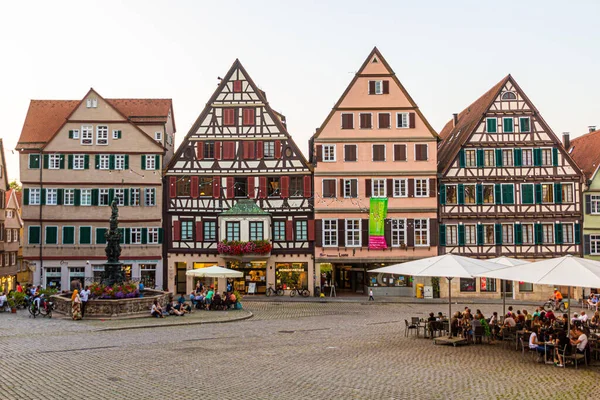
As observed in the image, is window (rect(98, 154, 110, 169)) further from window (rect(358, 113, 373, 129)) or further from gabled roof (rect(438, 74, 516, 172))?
gabled roof (rect(438, 74, 516, 172))

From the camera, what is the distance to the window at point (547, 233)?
41719mm

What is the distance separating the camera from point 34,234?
4212 centimetres

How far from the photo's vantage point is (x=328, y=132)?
140 feet

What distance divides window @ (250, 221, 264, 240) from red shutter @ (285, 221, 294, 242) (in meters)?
1.66

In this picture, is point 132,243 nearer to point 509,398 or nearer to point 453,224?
point 453,224

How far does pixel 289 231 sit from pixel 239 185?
4426mm

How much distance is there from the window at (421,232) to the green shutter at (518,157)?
682 centimetres

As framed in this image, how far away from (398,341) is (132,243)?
25.7 metres

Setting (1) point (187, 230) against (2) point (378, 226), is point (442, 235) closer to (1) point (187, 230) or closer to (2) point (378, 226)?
(2) point (378, 226)

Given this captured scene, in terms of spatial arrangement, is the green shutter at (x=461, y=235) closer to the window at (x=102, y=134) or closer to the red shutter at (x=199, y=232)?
the red shutter at (x=199, y=232)

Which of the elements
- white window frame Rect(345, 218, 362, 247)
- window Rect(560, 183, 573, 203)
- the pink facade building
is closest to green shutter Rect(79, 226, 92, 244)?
A: the pink facade building

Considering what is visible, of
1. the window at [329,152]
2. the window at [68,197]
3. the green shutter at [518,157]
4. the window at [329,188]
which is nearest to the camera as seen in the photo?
the green shutter at [518,157]

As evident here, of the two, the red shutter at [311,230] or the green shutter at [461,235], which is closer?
the green shutter at [461,235]

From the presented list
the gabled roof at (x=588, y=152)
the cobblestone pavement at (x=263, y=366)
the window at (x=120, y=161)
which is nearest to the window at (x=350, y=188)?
the window at (x=120, y=161)
